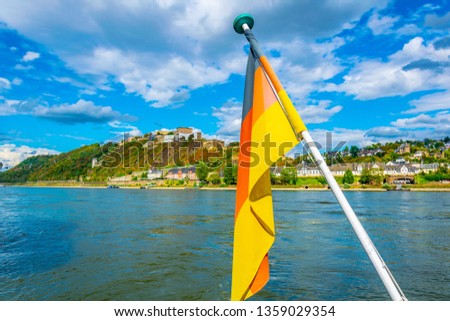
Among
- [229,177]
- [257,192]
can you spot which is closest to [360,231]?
[257,192]

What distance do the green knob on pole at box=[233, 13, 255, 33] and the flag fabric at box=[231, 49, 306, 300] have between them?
0.27 metres

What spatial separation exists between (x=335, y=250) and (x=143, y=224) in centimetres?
1391

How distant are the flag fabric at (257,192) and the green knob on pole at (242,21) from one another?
27cm

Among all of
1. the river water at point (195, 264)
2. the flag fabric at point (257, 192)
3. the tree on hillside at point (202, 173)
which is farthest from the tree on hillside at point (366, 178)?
the flag fabric at point (257, 192)

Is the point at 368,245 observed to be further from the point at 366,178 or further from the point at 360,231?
the point at 366,178

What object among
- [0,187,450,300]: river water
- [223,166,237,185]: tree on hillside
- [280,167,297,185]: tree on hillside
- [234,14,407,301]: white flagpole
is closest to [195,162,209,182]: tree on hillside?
[223,166,237,185]: tree on hillside

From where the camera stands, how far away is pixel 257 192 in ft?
12.0

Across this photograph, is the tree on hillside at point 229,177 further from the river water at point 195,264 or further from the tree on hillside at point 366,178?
the river water at point 195,264

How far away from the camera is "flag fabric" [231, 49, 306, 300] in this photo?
3543mm

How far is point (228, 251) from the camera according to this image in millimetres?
15289

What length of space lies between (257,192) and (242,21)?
1.78m

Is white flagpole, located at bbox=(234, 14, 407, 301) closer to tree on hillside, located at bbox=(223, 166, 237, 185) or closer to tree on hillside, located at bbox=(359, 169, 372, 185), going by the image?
tree on hillside, located at bbox=(223, 166, 237, 185)

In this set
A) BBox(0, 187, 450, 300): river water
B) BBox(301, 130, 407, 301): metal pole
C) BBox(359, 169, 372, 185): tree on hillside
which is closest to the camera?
BBox(301, 130, 407, 301): metal pole
